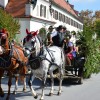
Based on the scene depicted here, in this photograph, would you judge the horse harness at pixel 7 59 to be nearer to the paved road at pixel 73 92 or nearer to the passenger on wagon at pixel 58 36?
the paved road at pixel 73 92

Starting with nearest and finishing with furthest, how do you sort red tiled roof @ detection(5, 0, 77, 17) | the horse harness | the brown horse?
the brown horse
the horse harness
red tiled roof @ detection(5, 0, 77, 17)

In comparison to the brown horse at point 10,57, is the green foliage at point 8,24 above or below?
above

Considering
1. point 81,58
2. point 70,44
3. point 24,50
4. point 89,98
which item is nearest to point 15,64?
point 24,50

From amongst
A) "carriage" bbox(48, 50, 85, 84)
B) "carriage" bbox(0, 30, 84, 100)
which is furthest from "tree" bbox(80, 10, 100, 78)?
"carriage" bbox(0, 30, 84, 100)

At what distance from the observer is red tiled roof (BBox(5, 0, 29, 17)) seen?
130ft

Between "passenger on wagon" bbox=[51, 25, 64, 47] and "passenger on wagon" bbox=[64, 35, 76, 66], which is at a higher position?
"passenger on wagon" bbox=[51, 25, 64, 47]

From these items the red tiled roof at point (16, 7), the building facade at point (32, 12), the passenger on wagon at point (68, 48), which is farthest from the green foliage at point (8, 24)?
the red tiled roof at point (16, 7)

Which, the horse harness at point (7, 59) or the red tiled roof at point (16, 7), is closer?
the horse harness at point (7, 59)

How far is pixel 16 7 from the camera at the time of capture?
4109cm

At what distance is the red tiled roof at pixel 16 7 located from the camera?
39653 mm

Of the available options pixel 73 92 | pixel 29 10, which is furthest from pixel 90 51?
pixel 29 10

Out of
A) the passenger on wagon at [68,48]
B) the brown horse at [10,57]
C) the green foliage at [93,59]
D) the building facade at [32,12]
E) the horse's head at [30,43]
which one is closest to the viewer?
the brown horse at [10,57]

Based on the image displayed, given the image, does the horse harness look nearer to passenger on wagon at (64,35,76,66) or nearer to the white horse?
the white horse

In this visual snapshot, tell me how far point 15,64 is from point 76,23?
210ft
